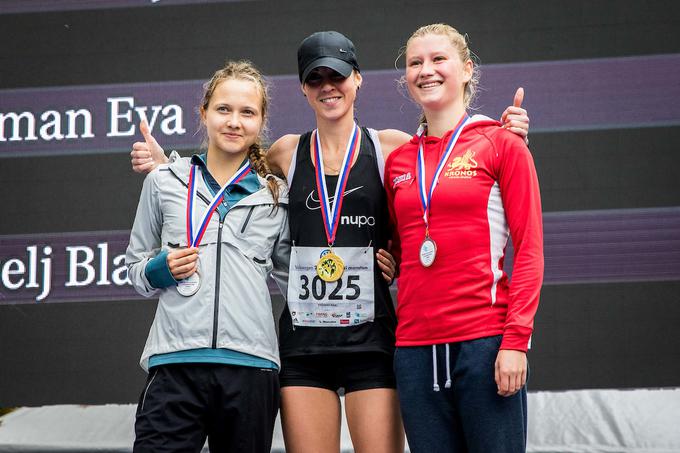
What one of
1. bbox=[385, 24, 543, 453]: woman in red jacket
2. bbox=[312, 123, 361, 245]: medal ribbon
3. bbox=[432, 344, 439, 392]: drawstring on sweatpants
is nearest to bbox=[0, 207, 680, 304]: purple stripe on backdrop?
bbox=[312, 123, 361, 245]: medal ribbon

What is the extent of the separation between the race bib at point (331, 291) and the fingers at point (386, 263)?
0.02 m

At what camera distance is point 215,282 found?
1.93 m

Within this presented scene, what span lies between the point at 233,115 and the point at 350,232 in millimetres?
405

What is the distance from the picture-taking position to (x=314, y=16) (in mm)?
3139

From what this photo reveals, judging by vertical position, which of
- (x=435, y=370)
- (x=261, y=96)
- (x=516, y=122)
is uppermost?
(x=261, y=96)

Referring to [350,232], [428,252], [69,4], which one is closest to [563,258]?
[350,232]

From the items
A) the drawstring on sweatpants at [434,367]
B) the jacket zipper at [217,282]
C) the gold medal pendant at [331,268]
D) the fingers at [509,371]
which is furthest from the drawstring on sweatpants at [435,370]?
the jacket zipper at [217,282]

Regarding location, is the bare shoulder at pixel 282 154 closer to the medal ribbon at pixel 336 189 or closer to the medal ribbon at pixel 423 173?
the medal ribbon at pixel 336 189

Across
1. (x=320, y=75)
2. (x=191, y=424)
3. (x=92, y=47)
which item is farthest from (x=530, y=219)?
(x=92, y=47)

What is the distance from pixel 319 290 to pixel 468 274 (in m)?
0.41

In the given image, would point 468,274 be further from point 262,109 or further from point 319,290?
point 262,109

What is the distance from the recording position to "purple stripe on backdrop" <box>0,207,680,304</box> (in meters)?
2.97

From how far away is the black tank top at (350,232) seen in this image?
2.01 metres

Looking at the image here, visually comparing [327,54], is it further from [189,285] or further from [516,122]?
[189,285]
